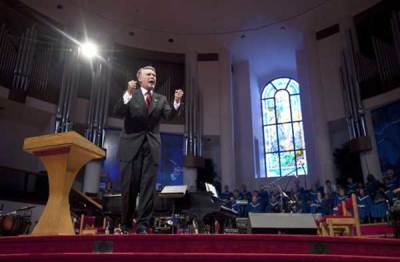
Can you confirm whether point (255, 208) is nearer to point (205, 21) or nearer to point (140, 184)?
point (205, 21)

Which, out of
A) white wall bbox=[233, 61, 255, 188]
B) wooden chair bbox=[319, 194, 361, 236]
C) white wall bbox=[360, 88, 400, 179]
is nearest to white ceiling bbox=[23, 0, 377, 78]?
white wall bbox=[233, 61, 255, 188]

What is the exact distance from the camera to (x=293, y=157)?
12.9m

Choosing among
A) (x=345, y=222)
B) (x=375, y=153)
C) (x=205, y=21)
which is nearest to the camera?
(x=345, y=222)

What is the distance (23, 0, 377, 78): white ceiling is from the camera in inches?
432

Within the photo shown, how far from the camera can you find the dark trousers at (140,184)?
2.71 meters

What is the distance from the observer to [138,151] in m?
2.79

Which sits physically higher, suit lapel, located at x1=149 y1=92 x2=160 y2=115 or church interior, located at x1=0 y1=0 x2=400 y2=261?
church interior, located at x1=0 y1=0 x2=400 y2=261

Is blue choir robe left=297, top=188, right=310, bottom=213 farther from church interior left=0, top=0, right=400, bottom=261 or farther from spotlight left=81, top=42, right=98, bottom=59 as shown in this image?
spotlight left=81, top=42, right=98, bottom=59

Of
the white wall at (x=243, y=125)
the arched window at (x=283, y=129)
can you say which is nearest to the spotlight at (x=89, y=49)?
the white wall at (x=243, y=125)

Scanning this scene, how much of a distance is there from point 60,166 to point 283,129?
37.5 ft

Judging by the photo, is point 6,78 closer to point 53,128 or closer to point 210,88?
point 53,128

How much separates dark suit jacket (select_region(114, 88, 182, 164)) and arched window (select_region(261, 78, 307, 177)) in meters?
10.2

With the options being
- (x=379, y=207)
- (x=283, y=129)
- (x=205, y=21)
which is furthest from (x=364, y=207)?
(x=205, y=21)

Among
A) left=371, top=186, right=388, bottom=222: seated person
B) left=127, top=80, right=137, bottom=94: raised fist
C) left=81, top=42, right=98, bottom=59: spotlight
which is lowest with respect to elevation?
left=371, top=186, right=388, bottom=222: seated person
